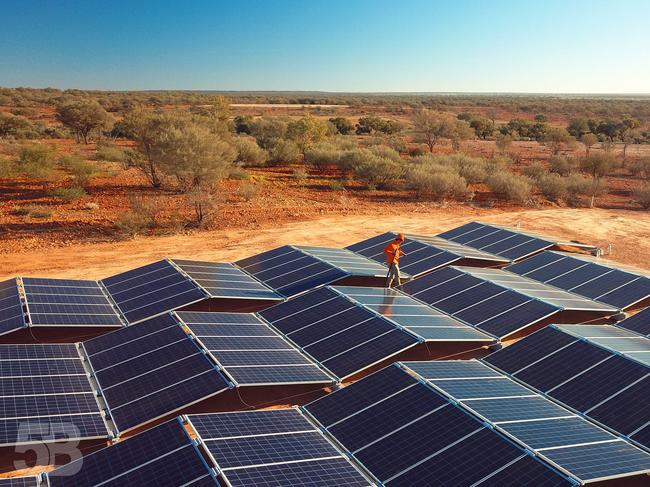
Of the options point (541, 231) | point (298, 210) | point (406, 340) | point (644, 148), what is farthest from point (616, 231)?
point (644, 148)

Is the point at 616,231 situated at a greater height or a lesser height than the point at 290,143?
lesser

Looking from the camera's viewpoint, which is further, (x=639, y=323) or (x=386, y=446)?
(x=639, y=323)

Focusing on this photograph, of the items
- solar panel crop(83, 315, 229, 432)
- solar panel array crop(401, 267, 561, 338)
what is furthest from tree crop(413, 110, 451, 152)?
solar panel crop(83, 315, 229, 432)

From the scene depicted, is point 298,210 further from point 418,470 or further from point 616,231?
point 418,470

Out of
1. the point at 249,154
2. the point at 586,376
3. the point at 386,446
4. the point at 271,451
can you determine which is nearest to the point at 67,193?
the point at 249,154

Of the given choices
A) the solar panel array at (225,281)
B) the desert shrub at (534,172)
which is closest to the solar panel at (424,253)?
the solar panel array at (225,281)

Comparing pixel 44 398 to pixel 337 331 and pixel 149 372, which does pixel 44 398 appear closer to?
pixel 149 372

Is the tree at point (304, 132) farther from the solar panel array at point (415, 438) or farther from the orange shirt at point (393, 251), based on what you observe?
the solar panel array at point (415, 438)
